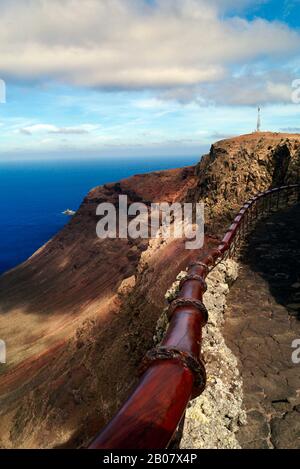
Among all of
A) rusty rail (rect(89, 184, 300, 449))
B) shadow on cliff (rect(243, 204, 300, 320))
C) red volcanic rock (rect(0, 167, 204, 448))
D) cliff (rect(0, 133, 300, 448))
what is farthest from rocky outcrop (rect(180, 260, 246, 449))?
cliff (rect(0, 133, 300, 448))

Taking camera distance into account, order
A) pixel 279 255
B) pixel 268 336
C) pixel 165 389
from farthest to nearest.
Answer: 1. pixel 279 255
2. pixel 268 336
3. pixel 165 389

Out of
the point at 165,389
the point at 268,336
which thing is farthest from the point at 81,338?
the point at 165,389

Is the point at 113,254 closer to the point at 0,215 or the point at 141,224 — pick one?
the point at 141,224

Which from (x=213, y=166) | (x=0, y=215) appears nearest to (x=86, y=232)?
(x=213, y=166)

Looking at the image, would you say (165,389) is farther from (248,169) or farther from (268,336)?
(248,169)

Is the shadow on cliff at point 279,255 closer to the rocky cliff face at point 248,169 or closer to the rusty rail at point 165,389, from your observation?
the rusty rail at point 165,389
